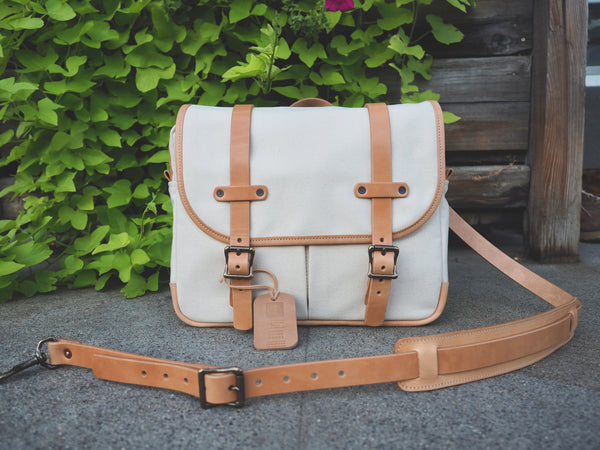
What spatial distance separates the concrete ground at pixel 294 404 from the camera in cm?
70

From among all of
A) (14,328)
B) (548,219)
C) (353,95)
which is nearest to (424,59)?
(353,95)

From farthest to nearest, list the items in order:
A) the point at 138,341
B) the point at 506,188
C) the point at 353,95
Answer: the point at 506,188
the point at 353,95
the point at 138,341

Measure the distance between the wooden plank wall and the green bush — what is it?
0.16 m

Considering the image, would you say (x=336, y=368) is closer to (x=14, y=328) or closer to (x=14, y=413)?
(x=14, y=413)

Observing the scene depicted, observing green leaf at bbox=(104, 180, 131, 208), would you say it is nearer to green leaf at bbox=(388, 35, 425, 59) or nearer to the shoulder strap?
the shoulder strap

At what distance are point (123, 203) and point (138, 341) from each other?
0.53 m

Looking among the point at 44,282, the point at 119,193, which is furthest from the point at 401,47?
the point at 44,282

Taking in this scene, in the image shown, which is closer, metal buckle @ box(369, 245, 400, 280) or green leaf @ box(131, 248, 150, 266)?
metal buckle @ box(369, 245, 400, 280)

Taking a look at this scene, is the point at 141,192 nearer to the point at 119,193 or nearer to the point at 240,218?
the point at 119,193

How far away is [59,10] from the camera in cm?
128

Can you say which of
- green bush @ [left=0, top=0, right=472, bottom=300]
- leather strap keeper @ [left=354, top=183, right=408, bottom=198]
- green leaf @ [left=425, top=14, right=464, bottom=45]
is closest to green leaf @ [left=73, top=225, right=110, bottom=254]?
green bush @ [left=0, top=0, right=472, bottom=300]

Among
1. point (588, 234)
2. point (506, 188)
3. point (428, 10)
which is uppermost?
point (428, 10)

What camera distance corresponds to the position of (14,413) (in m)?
0.78

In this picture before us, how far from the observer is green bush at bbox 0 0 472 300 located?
1344 millimetres
